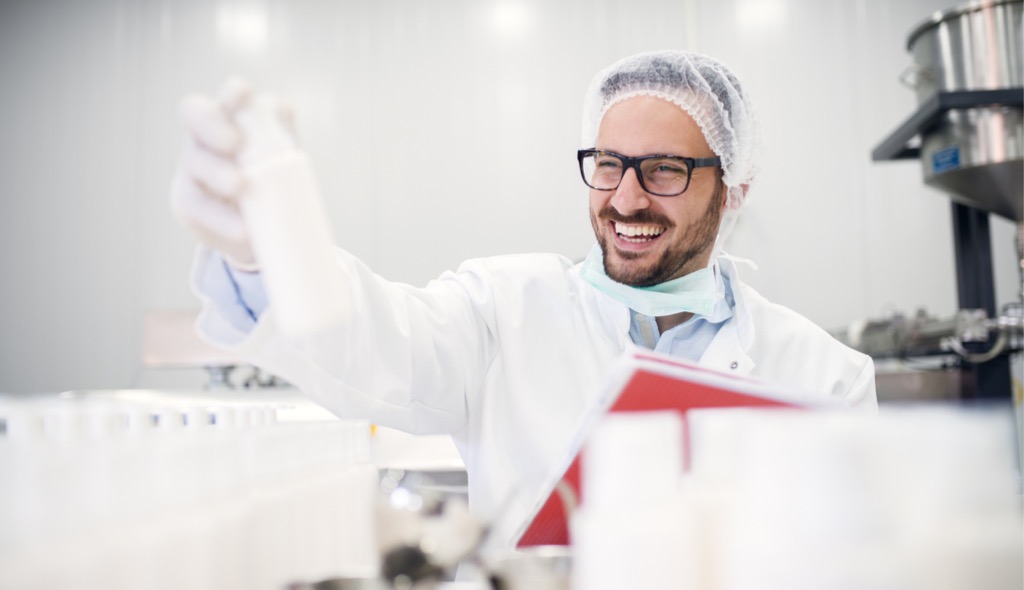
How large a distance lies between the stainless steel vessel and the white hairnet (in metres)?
0.80

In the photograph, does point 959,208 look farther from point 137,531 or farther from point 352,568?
point 137,531

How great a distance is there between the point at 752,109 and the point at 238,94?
46.2 inches

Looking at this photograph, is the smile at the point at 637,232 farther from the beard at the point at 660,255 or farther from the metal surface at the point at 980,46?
the metal surface at the point at 980,46

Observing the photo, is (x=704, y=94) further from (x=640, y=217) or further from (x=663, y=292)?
(x=663, y=292)

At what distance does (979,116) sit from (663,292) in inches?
44.9

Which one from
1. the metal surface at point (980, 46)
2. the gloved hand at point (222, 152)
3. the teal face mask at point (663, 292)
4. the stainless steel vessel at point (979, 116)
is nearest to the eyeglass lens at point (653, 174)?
the teal face mask at point (663, 292)

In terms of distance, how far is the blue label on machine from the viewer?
2041 millimetres

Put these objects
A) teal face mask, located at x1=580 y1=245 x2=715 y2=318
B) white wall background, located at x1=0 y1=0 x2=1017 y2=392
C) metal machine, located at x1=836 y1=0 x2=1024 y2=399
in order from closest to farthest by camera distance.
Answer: teal face mask, located at x1=580 y1=245 x2=715 y2=318 → metal machine, located at x1=836 y1=0 x2=1024 y2=399 → white wall background, located at x1=0 y1=0 x2=1017 y2=392

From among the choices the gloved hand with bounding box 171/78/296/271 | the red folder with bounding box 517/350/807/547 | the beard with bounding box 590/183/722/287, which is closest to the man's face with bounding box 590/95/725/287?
the beard with bounding box 590/183/722/287

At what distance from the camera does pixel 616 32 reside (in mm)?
3438

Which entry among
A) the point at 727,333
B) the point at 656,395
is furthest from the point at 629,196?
the point at 656,395

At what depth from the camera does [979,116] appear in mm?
1991

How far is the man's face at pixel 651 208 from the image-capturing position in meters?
1.40

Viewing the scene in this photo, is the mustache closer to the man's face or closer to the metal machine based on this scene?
the man's face
